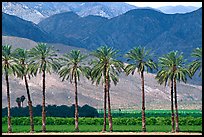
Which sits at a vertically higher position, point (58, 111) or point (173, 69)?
point (173, 69)

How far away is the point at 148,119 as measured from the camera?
97000mm

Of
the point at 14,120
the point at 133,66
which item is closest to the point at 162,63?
the point at 133,66

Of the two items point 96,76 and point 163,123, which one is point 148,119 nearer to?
point 163,123

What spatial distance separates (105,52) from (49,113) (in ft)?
161

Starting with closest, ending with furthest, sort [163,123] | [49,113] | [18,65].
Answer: [18,65] < [163,123] < [49,113]

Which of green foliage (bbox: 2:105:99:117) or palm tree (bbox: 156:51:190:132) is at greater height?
palm tree (bbox: 156:51:190:132)

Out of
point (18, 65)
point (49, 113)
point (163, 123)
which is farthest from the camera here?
point (49, 113)

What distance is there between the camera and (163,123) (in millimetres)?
95188

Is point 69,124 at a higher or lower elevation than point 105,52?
lower

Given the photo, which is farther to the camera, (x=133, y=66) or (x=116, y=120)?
(x=116, y=120)

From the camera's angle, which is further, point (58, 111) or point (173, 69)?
point (58, 111)

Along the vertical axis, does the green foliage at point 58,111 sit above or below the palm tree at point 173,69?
below

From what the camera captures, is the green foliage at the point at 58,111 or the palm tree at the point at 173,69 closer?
the palm tree at the point at 173,69

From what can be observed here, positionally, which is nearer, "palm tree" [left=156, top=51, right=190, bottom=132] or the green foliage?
"palm tree" [left=156, top=51, right=190, bottom=132]
